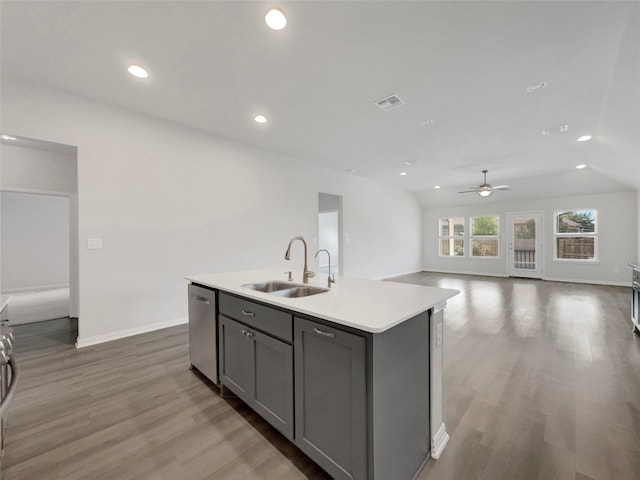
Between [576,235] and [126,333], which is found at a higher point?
[576,235]

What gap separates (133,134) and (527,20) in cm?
417

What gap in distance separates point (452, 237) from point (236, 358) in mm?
9115

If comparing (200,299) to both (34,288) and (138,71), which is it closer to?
(138,71)

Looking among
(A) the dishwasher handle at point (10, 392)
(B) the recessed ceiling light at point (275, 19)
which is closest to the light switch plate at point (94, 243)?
(A) the dishwasher handle at point (10, 392)

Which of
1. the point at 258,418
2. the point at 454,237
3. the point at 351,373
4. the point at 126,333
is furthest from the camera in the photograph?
the point at 454,237

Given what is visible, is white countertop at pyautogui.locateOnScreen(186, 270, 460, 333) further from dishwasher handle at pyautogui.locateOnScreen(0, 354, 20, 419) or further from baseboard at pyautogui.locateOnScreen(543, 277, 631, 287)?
baseboard at pyautogui.locateOnScreen(543, 277, 631, 287)

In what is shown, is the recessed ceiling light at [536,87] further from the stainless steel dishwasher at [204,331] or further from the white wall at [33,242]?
the white wall at [33,242]

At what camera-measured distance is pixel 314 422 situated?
1.39m

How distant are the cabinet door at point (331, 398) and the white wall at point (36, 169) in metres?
4.19

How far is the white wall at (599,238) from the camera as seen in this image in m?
6.59

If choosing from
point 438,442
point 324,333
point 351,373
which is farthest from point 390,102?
point 438,442

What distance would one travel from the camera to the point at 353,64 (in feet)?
8.25

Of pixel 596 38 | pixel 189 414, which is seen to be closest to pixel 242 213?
pixel 189 414

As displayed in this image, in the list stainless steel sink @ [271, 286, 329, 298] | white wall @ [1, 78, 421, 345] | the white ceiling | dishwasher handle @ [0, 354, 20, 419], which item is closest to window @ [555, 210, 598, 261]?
the white ceiling
